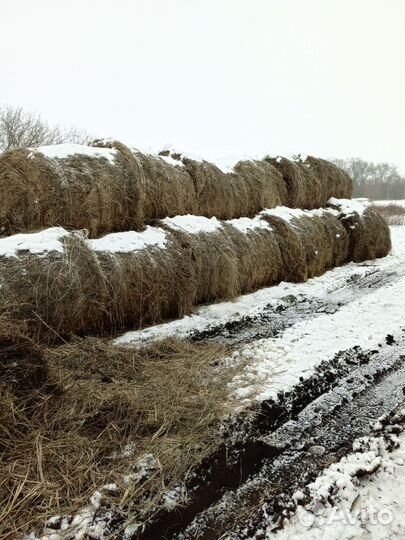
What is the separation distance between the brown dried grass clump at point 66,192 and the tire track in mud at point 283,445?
332 centimetres

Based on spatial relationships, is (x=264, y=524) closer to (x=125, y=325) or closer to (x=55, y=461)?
(x=55, y=461)

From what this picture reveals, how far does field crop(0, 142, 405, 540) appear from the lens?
2.38 meters

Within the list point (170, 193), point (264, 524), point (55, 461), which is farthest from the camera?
point (170, 193)

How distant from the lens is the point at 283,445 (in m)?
2.98

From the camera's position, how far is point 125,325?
5473 mm

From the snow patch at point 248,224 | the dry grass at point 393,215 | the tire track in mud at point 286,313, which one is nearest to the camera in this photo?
the tire track in mud at point 286,313

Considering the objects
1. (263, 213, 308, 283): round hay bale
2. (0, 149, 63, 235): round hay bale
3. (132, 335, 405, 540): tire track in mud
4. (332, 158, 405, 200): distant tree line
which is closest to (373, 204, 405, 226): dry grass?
(263, 213, 308, 283): round hay bale

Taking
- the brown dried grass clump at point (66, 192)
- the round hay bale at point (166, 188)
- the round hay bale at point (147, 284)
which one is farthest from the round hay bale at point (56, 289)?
the round hay bale at point (166, 188)

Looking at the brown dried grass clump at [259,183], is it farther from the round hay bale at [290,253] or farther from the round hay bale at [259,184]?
the round hay bale at [290,253]

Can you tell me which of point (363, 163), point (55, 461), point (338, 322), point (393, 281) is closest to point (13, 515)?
point (55, 461)

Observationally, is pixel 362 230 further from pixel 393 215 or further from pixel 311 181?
pixel 393 215

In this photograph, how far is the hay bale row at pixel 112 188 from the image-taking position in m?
5.04

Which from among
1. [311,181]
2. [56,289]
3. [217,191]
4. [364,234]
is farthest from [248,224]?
[56,289]

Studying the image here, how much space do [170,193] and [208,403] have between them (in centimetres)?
418
